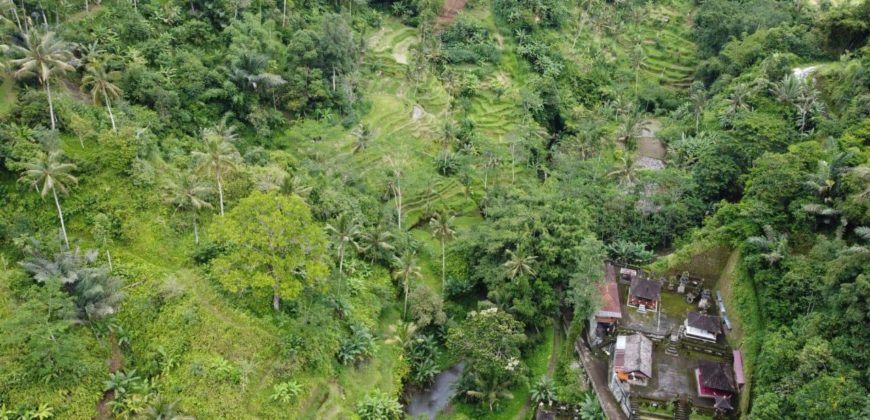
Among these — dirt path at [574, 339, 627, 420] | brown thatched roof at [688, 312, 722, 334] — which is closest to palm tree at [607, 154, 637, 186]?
brown thatched roof at [688, 312, 722, 334]

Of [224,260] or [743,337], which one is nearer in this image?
[224,260]

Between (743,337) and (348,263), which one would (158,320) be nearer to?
(348,263)

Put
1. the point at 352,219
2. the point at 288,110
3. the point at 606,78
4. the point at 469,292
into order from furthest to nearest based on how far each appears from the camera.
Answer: the point at 606,78
the point at 288,110
the point at 469,292
the point at 352,219

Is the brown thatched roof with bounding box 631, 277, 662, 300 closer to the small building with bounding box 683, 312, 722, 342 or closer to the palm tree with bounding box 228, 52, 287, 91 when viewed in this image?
the small building with bounding box 683, 312, 722, 342

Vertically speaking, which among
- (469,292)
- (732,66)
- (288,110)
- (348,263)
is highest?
(732,66)

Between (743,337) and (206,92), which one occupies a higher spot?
(206,92)

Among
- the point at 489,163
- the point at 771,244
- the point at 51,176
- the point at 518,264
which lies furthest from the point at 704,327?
the point at 51,176

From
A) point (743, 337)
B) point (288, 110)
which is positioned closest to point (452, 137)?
point (288, 110)

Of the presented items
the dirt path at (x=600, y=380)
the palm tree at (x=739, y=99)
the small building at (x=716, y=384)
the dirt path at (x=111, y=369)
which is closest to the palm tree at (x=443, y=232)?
the dirt path at (x=600, y=380)
